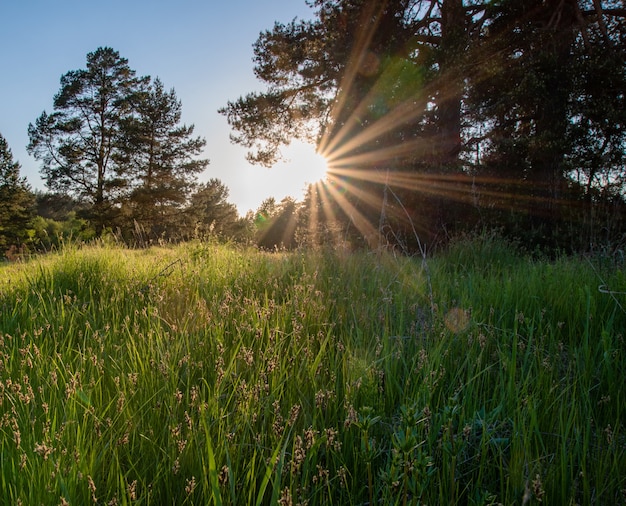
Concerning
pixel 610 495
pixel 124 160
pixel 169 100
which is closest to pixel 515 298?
pixel 610 495

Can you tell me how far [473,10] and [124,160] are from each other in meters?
25.4

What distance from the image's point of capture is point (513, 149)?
9641mm

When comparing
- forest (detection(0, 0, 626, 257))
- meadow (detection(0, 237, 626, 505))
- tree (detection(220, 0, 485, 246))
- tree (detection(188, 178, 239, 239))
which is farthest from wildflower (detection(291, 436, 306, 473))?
tree (detection(188, 178, 239, 239))

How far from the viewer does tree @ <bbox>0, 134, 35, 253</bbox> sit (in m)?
27.9

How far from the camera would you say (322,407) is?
58.4 inches

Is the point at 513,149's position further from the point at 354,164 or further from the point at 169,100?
the point at 169,100

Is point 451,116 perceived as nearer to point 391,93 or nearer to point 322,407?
point 391,93

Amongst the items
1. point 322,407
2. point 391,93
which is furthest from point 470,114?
point 322,407

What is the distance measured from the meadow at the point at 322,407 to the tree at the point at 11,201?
108 feet

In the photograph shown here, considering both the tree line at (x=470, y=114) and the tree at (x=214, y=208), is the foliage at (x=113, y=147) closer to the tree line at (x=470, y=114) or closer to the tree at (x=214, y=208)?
the tree at (x=214, y=208)

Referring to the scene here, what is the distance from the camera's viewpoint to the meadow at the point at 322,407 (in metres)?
1.02

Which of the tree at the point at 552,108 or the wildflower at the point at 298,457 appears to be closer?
the wildflower at the point at 298,457

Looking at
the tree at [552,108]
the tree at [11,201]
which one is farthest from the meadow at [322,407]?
the tree at [11,201]

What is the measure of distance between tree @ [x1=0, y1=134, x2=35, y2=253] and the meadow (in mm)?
32961
